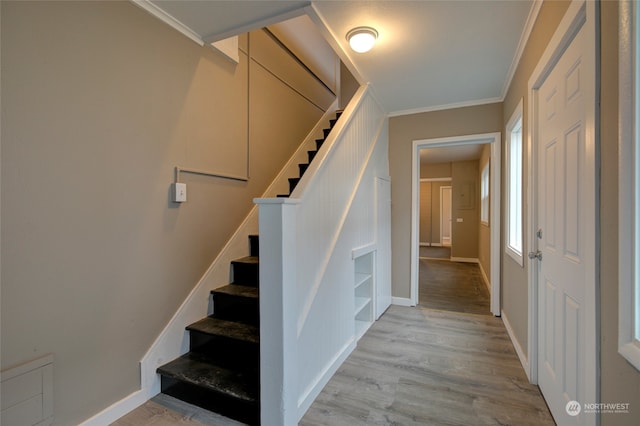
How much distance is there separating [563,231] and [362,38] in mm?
1798

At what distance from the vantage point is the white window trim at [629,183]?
828mm

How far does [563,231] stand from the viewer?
1471mm

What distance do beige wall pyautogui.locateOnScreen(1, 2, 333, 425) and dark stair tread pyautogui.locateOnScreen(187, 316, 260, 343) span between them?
0.25m

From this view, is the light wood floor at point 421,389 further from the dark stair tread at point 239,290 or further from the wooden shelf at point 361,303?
the dark stair tread at point 239,290

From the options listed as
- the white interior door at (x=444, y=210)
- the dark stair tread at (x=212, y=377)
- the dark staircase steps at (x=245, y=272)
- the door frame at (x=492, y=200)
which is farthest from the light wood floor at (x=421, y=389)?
the white interior door at (x=444, y=210)

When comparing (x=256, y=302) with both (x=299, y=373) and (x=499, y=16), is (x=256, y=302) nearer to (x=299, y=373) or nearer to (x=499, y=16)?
(x=299, y=373)

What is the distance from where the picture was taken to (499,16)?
192 centimetres

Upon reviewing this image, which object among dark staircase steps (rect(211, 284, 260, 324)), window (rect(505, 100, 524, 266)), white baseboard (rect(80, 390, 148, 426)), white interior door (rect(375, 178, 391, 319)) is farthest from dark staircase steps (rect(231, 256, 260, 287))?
window (rect(505, 100, 524, 266))

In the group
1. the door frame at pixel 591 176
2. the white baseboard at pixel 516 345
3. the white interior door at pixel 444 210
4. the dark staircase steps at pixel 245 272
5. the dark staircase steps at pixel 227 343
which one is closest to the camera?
the door frame at pixel 591 176

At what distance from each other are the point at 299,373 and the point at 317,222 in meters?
0.93

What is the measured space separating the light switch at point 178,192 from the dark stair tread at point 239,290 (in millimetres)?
775

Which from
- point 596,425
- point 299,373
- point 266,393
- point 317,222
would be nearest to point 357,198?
point 317,222

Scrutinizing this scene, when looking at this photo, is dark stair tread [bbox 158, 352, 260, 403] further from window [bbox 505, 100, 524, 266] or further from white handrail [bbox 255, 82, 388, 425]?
window [bbox 505, 100, 524, 266]

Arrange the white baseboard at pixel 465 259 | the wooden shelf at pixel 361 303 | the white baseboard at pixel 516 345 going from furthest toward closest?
the white baseboard at pixel 465 259 < the wooden shelf at pixel 361 303 < the white baseboard at pixel 516 345
